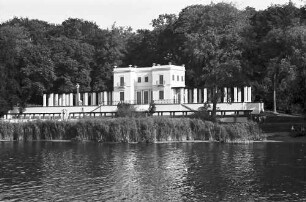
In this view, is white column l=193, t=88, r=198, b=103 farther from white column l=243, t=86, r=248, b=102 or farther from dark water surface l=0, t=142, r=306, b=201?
dark water surface l=0, t=142, r=306, b=201

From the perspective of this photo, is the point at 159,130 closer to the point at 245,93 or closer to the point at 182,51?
the point at 245,93

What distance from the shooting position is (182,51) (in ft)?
403

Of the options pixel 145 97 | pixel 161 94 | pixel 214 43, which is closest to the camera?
pixel 214 43

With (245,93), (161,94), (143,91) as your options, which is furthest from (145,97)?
(245,93)

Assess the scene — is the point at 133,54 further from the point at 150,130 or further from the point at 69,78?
the point at 150,130

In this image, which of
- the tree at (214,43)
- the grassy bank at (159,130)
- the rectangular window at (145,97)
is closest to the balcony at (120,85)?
the rectangular window at (145,97)

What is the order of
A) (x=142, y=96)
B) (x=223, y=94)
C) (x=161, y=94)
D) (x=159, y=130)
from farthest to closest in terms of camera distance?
(x=142, y=96), (x=161, y=94), (x=223, y=94), (x=159, y=130)

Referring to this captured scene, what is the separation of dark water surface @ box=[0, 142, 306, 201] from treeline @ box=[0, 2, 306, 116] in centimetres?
2779

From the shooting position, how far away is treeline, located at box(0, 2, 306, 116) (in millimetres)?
97000

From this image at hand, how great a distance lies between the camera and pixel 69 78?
403 ft

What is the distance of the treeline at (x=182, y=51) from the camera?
97000mm

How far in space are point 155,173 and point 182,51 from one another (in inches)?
3157

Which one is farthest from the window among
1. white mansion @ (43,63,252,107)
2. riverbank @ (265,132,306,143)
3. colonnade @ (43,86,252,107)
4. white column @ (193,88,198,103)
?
riverbank @ (265,132,306,143)

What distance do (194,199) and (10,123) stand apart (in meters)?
54.9
